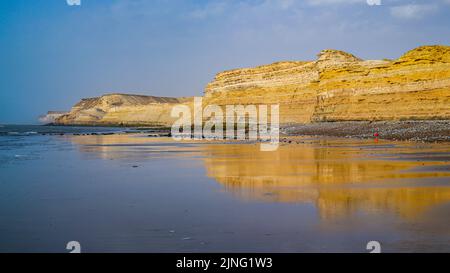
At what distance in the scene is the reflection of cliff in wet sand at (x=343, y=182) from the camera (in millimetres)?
6948

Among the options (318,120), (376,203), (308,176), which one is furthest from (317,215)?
(318,120)

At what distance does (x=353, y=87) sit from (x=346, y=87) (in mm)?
1037

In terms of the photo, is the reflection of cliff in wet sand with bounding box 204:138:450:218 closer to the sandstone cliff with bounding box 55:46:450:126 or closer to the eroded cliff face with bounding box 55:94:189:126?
the sandstone cliff with bounding box 55:46:450:126

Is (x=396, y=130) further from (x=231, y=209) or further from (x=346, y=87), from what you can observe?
(x=231, y=209)

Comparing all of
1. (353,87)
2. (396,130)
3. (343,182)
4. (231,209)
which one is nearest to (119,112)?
(353,87)

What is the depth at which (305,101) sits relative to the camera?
171ft

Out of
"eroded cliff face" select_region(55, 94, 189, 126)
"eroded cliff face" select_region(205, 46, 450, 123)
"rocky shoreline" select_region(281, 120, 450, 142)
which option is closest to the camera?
"rocky shoreline" select_region(281, 120, 450, 142)

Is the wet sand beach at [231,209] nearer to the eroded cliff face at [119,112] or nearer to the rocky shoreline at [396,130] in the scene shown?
the rocky shoreline at [396,130]

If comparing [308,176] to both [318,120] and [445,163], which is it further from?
[318,120]

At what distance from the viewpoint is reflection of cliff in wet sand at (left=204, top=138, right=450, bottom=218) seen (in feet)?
22.8

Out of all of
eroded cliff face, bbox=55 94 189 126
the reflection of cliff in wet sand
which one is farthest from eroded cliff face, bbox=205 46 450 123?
eroded cliff face, bbox=55 94 189 126

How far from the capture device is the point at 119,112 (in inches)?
5027

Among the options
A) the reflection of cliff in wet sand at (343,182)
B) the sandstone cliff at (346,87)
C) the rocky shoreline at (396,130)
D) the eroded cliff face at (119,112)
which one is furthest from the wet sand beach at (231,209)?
the eroded cliff face at (119,112)
